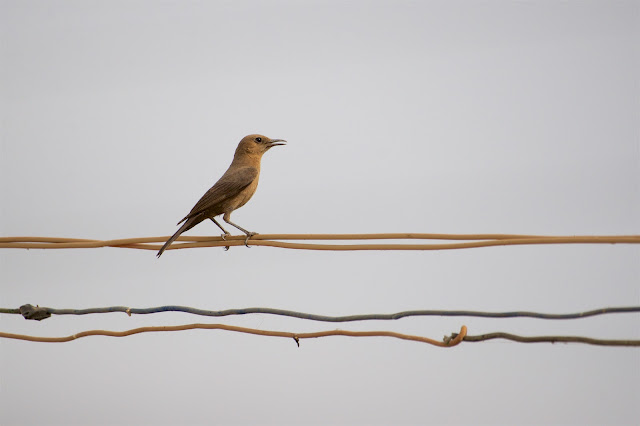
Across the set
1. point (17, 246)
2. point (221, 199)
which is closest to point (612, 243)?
point (17, 246)

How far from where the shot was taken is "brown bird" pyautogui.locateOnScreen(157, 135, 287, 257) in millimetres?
7064

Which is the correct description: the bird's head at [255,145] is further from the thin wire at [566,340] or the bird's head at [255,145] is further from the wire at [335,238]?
the thin wire at [566,340]

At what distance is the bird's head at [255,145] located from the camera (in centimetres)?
809

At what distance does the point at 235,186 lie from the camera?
745cm

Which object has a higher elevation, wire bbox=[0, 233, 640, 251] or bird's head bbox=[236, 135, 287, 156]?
bird's head bbox=[236, 135, 287, 156]

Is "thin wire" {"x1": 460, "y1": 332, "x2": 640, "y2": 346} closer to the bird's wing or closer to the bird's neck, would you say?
the bird's wing

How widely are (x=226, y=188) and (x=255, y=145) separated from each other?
933 mm

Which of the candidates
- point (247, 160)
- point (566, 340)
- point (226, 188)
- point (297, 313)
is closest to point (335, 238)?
point (297, 313)

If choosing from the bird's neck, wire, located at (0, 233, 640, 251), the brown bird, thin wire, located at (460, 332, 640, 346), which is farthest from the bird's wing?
thin wire, located at (460, 332, 640, 346)

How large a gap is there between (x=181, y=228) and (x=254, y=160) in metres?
1.61

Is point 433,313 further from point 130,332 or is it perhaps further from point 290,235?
point 130,332

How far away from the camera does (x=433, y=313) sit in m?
3.95

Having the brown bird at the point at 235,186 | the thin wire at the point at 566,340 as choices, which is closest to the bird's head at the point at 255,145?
the brown bird at the point at 235,186

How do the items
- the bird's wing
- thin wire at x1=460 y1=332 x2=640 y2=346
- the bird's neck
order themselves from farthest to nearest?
the bird's neck, the bird's wing, thin wire at x1=460 y1=332 x2=640 y2=346
